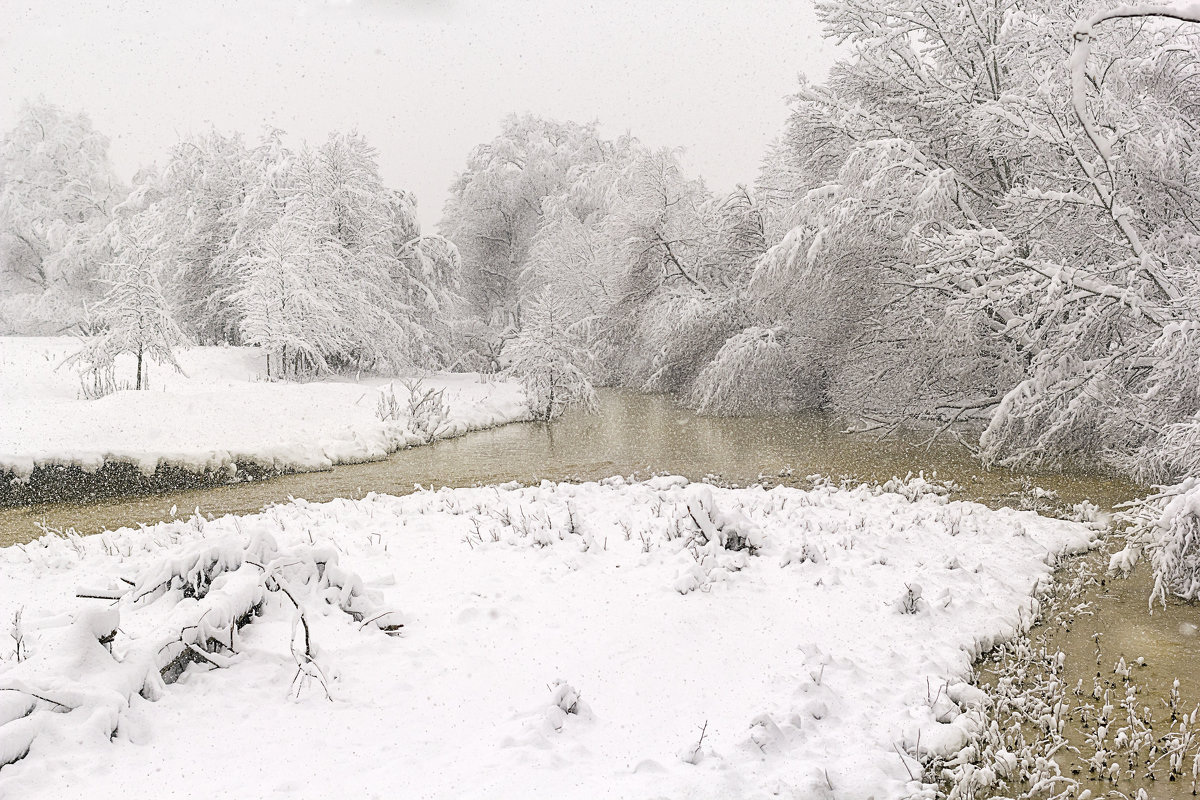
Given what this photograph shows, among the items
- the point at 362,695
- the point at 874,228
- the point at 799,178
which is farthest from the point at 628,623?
the point at 799,178

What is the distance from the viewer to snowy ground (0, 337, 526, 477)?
1289 cm

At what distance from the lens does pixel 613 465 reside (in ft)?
45.7

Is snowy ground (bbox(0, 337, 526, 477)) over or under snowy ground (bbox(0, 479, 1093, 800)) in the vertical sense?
over

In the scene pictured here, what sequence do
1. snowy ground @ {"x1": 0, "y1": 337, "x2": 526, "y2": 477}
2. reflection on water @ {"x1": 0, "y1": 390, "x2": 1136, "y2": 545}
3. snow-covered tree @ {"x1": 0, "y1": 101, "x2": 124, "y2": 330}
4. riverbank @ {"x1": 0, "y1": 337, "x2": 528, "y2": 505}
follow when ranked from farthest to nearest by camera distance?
snow-covered tree @ {"x1": 0, "y1": 101, "x2": 124, "y2": 330} → snowy ground @ {"x1": 0, "y1": 337, "x2": 526, "y2": 477} → riverbank @ {"x1": 0, "y1": 337, "x2": 528, "y2": 505} → reflection on water @ {"x1": 0, "y1": 390, "x2": 1136, "y2": 545}

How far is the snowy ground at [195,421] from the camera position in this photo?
42.3ft

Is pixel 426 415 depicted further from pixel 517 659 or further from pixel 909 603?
pixel 909 603

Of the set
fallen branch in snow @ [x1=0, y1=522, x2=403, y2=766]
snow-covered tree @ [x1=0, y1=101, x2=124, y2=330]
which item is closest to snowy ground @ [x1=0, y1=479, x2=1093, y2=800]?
fallen branch in snow @ [x1=0, y1=522, x2=403, y2=766]

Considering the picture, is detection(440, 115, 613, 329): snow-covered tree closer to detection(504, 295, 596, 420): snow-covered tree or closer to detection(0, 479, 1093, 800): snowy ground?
detection(504, 295, 596, 420): snow-covered tree

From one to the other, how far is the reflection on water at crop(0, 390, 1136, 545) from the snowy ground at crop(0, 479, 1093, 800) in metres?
3.28

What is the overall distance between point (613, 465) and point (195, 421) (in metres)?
8.05

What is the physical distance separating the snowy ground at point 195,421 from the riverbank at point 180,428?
2cm

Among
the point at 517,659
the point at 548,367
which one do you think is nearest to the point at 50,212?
the point at 548,367

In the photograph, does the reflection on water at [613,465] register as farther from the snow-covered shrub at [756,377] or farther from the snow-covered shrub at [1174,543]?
the snow-covered shrub at [1174,543]

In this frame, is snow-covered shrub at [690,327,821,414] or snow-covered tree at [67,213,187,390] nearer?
snow-covered tree at [67,213,187,390]
